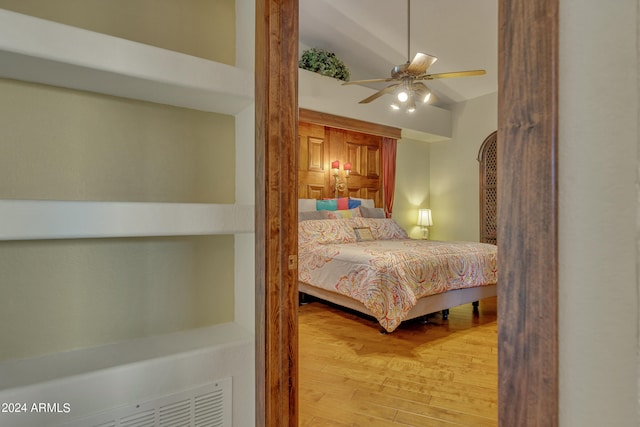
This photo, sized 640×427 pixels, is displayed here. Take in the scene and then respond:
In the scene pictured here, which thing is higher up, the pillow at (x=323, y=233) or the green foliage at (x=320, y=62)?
the green foliage at (x=320, y=62)

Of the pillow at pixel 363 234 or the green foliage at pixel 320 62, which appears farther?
the green foliage at pixel 320 62

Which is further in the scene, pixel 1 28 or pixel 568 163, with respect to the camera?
pixel 1 28

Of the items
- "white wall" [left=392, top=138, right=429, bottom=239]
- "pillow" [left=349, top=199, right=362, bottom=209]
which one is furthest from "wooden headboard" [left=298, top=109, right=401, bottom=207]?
"white wall" [left=392, top=138, right=429, bottom=239]

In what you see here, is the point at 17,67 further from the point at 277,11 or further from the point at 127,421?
the point at 127,421

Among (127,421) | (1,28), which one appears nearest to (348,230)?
(127,421)

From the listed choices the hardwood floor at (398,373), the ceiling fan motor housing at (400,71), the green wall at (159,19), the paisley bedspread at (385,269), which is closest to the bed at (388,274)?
the paisley bedspread at (385,269)

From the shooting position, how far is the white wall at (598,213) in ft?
1.51

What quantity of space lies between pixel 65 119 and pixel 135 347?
35.1 inches

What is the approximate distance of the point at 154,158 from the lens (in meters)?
1.44

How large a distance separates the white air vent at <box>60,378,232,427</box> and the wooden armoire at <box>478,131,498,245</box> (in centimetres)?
515

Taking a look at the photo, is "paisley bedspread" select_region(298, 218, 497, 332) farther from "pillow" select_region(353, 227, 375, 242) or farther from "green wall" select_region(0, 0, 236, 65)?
"green wall" select_region(0, 0, 236, 65)

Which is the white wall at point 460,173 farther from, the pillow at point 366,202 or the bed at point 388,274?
the bed at point 388,274

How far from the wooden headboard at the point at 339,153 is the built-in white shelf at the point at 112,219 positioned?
3324 millimetres

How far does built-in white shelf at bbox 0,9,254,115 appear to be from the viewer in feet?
3.34
